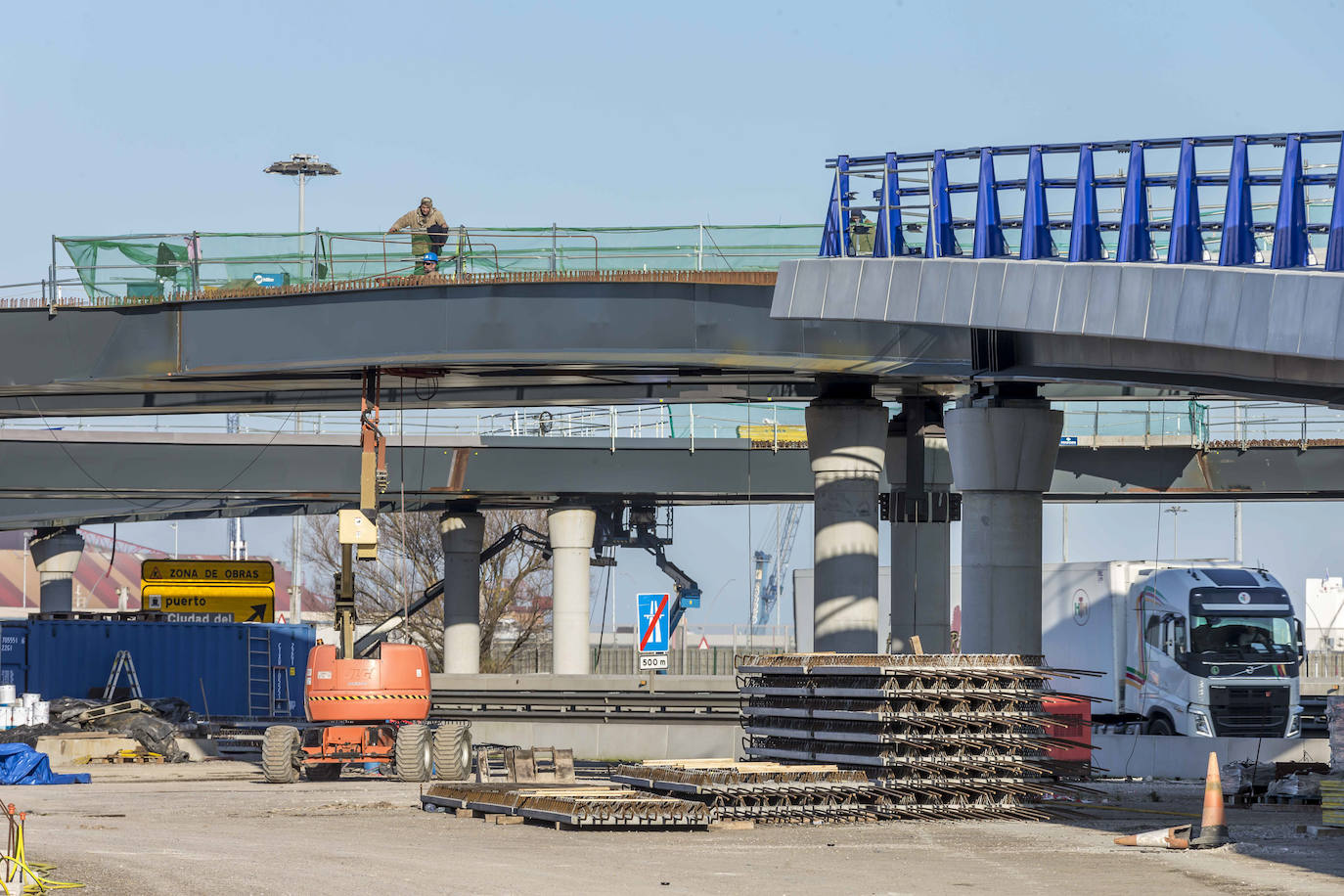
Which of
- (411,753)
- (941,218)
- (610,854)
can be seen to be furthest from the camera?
(411,753)

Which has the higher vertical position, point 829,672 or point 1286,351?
point 1286,351

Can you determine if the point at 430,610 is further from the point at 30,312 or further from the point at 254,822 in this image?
the point at 254,822

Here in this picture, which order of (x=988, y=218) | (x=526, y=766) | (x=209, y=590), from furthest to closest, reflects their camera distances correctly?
1. (x=209, y=590)
2. (x=526, y=766)
3. (x=988, y=218)

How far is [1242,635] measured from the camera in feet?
116

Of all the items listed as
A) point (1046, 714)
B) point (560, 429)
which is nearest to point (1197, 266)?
point (1046, 714)

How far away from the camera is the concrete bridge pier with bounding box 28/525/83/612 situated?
62.1 meters

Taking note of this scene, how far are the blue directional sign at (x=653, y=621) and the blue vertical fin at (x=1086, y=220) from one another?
35.3 feet

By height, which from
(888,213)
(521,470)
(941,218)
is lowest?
(521,470)

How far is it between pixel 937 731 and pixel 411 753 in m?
9.06

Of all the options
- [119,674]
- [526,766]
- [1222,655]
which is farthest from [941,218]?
[119,674]

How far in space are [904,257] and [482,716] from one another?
1852 centimetres

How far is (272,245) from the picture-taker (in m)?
29.9

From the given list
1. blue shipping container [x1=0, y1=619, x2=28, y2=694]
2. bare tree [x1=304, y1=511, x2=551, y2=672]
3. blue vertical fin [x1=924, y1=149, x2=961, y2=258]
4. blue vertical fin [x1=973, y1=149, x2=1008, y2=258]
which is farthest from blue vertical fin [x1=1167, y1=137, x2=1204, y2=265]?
bare tree [x1=304, y1=511, x2=551, y2=672]

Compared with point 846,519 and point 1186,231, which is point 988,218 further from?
point 846,519
